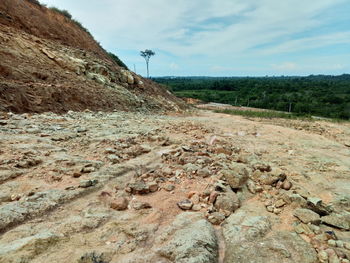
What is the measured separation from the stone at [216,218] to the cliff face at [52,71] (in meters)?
6.02

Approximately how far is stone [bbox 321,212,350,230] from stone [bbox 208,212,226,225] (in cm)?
109

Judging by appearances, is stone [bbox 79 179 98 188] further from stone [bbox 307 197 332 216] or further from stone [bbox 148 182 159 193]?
stone [bbox 307 197 332 216]

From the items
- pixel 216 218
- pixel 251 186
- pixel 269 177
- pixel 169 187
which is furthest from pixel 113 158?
pixel 269 177

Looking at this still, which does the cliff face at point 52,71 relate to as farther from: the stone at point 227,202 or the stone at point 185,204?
the stone at point 227,202

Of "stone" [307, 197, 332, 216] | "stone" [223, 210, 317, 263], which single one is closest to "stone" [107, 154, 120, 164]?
"stone" [223, 210, 317, 263]

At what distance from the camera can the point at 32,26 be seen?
1184 cm

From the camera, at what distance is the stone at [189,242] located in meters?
1.97

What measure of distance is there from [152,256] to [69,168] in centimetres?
201

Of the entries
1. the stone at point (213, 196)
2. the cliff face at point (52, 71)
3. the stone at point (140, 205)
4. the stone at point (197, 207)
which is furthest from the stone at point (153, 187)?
the cliff face at point (52, 71)

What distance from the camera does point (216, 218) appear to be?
2623mm

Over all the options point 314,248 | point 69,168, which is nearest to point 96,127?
point 69,168

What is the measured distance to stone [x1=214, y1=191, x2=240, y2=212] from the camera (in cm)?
285

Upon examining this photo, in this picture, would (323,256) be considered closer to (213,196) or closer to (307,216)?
(307,216)

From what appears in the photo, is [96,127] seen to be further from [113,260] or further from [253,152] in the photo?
[113,260]
